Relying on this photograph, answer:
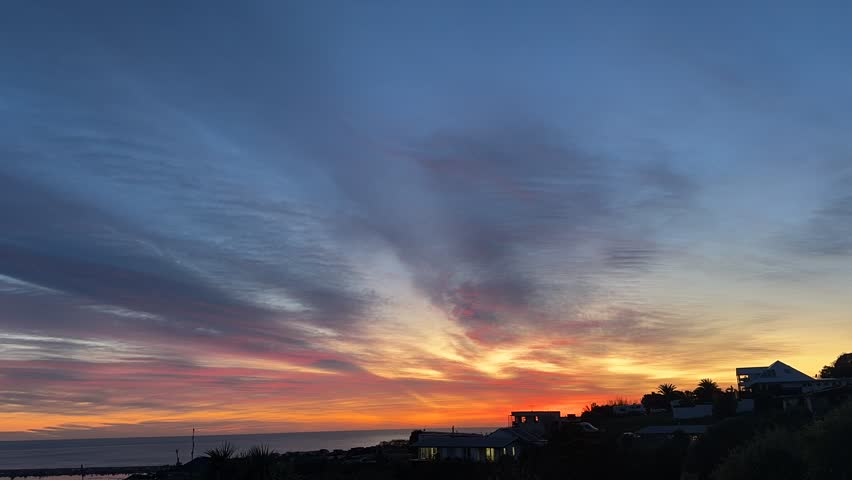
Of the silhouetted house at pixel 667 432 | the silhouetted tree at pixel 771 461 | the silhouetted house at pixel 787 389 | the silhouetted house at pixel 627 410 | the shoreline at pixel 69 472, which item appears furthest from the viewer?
the shoreline at pixel 69 472

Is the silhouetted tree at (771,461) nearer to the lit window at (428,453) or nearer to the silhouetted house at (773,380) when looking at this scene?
the lit window at (428,453)

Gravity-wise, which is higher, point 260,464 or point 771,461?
point 260,464

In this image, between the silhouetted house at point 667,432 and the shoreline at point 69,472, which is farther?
the shoreline at point 69,472

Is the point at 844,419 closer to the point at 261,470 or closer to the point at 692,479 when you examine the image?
the point at 261,470

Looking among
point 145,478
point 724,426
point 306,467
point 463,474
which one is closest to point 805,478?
point 724,426

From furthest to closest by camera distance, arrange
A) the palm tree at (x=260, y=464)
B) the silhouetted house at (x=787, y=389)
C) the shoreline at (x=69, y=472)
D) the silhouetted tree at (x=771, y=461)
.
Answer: the shoreline at (x=69, y=472), the silhouetted house at (x=787, y=389), the silhouetted tree at (x=771, y=461), the palm tree at (x=260, y=464)

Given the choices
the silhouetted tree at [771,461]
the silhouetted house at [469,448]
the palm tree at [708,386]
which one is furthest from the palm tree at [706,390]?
the silhouetted tree at [771,461]

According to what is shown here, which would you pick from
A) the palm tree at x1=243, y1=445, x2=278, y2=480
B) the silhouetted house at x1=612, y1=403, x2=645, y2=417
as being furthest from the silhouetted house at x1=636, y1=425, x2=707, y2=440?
the palm tree at x1=243, y1=445, x2=278, y2=480

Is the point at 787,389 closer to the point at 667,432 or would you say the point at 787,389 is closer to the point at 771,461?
the point at 667,432

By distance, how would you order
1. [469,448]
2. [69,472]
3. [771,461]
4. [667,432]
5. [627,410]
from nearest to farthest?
[771,461] < [469,448] < [667,432] < [627,410] < [69,472]

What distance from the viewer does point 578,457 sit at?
60.9m

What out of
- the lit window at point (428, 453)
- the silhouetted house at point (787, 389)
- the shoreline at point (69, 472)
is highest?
the silhouetted house at point (787, 389)

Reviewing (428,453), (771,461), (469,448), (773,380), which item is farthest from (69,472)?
(771,461)

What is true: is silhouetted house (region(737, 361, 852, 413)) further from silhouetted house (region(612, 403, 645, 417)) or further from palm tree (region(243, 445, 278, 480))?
palm tree (region(243, 445, 278, 480))
